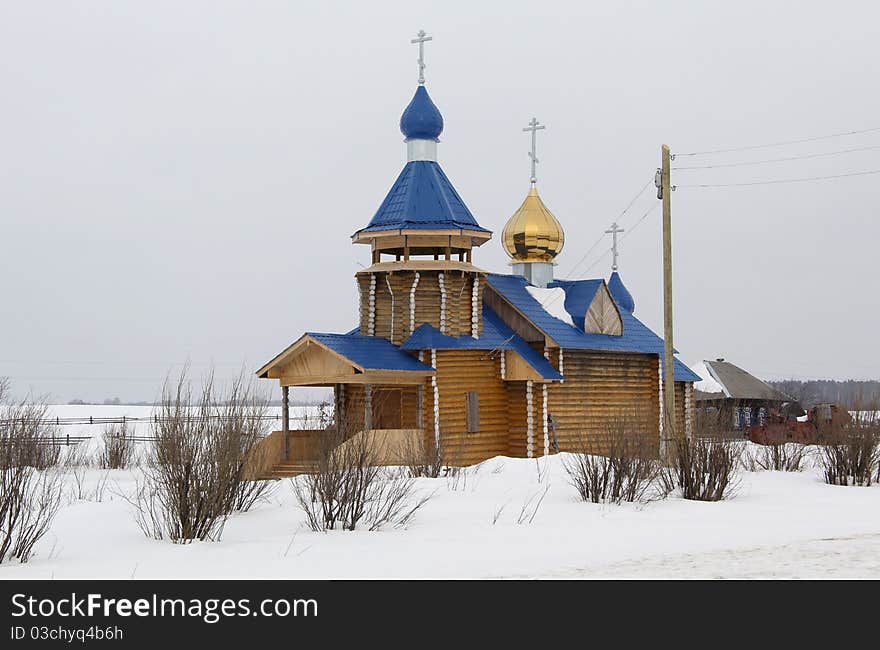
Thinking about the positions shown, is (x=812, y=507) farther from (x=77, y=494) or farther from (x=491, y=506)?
(x=77, y=494)

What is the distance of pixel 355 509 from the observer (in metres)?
11.9

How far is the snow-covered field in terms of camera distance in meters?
9.23

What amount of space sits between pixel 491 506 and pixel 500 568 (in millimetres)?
4365

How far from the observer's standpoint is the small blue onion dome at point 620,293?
35.0m

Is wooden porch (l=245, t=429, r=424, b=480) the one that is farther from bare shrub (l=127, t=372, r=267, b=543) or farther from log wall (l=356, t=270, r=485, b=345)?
bare shrub (l=127, t=372, r=267, b=543)

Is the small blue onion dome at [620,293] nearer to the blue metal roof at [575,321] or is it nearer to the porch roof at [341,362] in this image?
the blue metal roof at [575,321]

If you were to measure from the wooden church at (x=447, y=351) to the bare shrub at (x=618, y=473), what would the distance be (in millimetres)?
7168

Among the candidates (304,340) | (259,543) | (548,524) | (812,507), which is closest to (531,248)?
(304,340)

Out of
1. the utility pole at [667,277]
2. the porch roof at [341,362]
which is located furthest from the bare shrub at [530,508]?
the porch roof at [341,362]

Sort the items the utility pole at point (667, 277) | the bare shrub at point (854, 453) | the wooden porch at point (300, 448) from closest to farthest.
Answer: the bare shrub at point (854, 453)
the utility pole at point (667, 277)
the wooden porch at point (300, 448)

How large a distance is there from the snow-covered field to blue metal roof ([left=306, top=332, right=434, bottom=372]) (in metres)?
6.94

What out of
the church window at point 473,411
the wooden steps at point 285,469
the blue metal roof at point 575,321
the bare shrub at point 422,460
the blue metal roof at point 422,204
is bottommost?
the wooden steps at point 285,469

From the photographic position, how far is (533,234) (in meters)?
30.5

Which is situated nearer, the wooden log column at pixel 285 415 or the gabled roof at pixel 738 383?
the wooden log column at pixel 285 415
